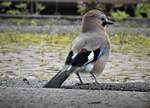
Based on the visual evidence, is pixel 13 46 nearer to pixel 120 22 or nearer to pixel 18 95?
pixel 120 22

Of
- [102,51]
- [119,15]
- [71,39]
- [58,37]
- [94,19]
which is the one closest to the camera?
[102,51]

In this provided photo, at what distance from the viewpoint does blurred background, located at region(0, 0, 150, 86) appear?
930 centimetres

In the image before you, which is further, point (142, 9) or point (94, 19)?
point (142, 9)

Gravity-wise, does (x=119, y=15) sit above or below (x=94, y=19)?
below

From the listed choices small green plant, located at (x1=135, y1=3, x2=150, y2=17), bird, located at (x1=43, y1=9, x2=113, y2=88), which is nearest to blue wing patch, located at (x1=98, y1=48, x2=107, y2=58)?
bird, located at (x1=43, y1=9, x2=113, y2=88)

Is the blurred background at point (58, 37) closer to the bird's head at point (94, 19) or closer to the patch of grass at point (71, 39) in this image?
the patch of grass at point (71, 39)

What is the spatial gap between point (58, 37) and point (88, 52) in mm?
6329

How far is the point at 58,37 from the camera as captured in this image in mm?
13617

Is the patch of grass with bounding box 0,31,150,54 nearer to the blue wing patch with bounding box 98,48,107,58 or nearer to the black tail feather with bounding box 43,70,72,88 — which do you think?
the blue wing patch with bounding box 98,48,107,58

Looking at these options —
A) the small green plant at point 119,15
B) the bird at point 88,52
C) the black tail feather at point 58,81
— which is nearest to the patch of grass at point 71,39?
the small green plant at point 119,15

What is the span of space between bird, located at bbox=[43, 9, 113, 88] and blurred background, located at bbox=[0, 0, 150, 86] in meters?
0.73

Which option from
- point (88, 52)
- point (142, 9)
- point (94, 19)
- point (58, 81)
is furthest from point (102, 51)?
point (142, 9)

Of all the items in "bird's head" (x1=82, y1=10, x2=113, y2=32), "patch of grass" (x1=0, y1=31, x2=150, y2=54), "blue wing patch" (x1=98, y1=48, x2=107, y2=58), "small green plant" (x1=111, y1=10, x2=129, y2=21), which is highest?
"bird's head" (x1=82, y1=10, x2=113, y2=32)

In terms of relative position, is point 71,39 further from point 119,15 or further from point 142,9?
point 142,9
